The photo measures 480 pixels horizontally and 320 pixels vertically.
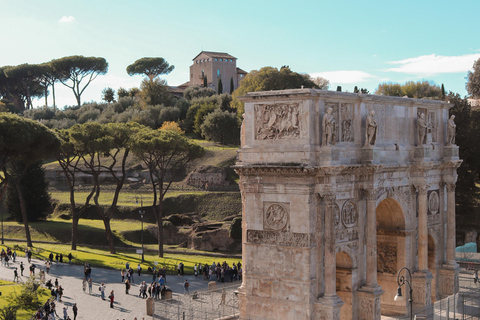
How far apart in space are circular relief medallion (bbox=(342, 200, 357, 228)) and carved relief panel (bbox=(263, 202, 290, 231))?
2414 mm

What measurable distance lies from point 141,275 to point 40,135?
10.4 m

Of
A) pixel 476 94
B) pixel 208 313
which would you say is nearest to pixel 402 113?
pixel 208 313

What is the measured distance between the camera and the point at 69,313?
97.1 feet

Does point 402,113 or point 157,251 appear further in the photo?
point 157,251

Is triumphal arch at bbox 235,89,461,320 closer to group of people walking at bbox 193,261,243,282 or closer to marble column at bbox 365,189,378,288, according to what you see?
marble column at bbox 365,189,378,288

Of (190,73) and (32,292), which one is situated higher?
(190,73)

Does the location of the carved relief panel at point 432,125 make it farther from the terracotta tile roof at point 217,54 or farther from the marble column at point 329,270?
the terracotta tile roof at point 217,54

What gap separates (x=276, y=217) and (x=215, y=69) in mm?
94336

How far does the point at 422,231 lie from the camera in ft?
95.5

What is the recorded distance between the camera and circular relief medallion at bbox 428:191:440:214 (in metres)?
30.5

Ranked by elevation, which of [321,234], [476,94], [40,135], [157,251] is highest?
[476,94]

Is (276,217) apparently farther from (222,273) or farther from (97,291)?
(222,273)

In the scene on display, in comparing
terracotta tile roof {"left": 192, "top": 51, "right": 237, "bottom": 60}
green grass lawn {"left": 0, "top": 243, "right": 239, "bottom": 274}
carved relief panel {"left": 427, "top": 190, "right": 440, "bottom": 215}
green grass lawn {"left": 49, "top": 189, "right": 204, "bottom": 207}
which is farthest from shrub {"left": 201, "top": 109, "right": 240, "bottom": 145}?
carved relief panel {"left": 427, "top": 190, "right": 440, "bottom": 215}

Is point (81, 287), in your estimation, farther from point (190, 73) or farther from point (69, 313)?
point (190, 73)
